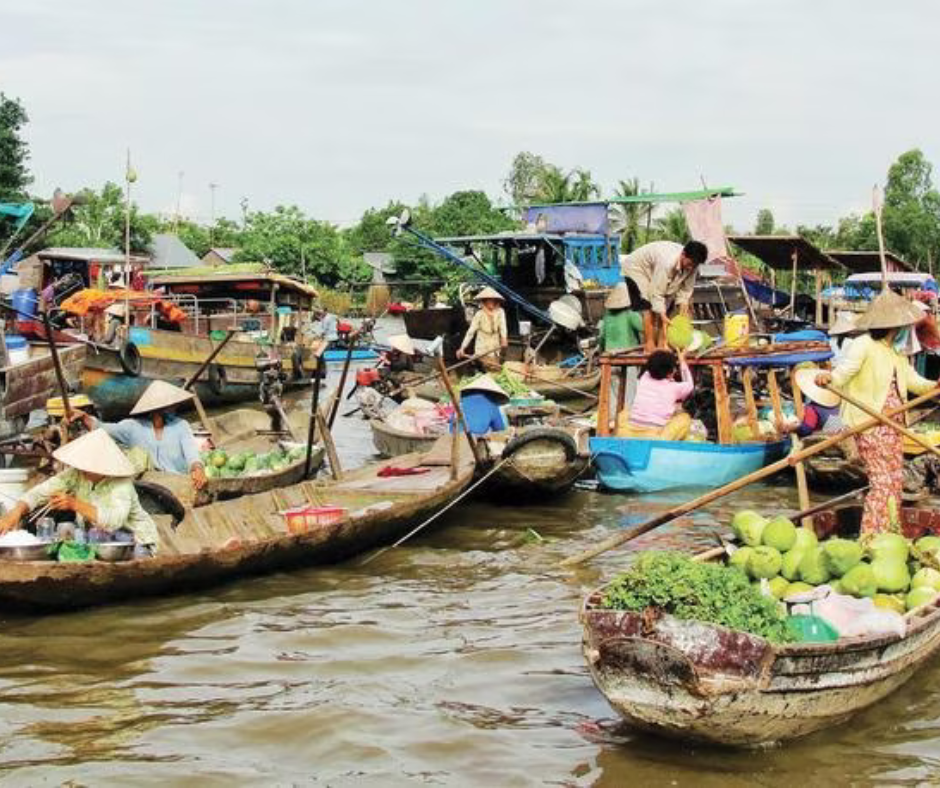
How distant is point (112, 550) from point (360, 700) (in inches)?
64.7

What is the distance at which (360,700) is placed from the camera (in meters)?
5.70

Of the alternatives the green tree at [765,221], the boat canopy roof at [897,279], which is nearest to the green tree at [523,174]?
the green tree at [765,221]

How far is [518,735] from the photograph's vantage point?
5219 mm

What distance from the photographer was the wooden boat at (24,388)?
12.3 m

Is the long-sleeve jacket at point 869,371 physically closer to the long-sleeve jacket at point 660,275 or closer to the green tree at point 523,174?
the long-sleeve jacket at point 660,275

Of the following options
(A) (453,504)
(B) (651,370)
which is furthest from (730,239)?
(A) (453,504)

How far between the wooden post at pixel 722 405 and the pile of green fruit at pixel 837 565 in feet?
14.2

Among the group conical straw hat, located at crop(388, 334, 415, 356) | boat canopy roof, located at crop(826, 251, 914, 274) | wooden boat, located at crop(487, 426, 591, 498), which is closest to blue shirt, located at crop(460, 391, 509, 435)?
wooden boat, located at crop(487, 426, 591, 498)

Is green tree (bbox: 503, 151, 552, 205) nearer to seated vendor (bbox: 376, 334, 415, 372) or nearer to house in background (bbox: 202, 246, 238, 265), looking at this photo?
house in background (bbox: 202, 246, 238, 265)

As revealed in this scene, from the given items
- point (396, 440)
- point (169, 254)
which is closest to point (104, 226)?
point (169, 254)

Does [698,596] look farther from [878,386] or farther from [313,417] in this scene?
[313,417]

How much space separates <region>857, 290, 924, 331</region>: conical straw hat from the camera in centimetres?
629

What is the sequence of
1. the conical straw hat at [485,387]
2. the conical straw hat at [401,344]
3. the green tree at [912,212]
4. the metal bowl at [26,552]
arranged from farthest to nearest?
→ the green tree at [912,212]
the conical straw hat at [401,344]
the conical straw hat at [485,387]
the metal bowl at [26,552]

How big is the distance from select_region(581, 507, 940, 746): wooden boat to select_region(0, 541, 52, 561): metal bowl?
298cm
